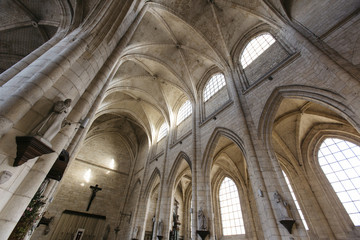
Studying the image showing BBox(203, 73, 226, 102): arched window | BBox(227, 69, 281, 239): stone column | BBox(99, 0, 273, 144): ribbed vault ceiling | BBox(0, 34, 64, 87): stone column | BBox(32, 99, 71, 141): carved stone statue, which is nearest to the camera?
BBox(32, 99, 71, 141): carved stone statue

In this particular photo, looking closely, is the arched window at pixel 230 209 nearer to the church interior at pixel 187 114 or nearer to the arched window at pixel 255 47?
the church interior at pixel 187 114

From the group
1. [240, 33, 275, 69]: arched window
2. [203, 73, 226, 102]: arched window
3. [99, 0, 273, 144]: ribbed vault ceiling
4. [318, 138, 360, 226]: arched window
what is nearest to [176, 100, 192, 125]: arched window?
[99, 0, 273, 144]: ribbed vault ceiling

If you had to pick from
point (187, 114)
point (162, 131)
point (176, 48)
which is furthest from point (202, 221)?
point (176, 48)

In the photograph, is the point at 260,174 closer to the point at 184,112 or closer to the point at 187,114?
the point at 187,114

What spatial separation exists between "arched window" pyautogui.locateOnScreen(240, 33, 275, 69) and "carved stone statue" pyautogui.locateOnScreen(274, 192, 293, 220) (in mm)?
7097

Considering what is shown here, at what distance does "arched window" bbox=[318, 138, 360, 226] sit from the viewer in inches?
304

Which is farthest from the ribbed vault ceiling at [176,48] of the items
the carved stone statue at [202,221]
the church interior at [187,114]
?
the carved stone statue at [202,221]

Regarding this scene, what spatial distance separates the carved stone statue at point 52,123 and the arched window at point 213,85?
9.59 meters

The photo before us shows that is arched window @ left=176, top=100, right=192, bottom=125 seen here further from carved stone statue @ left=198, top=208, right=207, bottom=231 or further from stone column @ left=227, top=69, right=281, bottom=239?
carved stone statue @ left=198, top=208, right=207, bottom=231

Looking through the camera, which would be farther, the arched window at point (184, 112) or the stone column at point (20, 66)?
the arched window at point (184, 112)

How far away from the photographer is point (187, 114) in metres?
13.7

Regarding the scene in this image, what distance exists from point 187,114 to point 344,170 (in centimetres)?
981

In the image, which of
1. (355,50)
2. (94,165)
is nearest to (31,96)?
(355,50)

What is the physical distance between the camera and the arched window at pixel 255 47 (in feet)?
29.0
